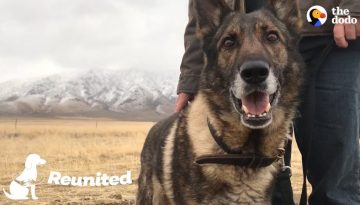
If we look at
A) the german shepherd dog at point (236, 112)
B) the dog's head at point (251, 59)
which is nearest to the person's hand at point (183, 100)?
the german shepherd dog at point (236, 112)

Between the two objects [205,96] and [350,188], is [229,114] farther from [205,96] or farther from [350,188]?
[350,188]

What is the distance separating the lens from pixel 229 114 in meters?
3.59

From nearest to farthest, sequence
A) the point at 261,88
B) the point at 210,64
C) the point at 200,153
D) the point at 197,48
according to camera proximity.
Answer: the point at 261,88, the point at 200,153, the point at 210,64, the point at 197,48

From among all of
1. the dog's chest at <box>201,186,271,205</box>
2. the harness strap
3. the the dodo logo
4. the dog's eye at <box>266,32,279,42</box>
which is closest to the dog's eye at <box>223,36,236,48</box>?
the dog's eye at <box>266,32,279,42</box>

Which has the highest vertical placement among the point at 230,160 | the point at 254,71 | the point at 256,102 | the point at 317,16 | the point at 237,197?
the point at 317,16

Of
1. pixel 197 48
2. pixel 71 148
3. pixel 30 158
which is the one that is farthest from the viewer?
pixel 71 148

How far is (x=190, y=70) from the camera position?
169 inches

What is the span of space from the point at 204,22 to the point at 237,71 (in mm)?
741

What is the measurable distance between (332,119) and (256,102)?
2.69 feet

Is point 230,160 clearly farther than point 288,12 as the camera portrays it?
No

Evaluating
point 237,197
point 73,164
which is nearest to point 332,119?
point 237,197

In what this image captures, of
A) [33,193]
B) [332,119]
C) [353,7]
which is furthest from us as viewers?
[33,193]

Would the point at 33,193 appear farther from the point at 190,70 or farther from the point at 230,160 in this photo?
the point at 230,160

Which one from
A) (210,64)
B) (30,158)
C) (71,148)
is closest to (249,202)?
(210,64)
